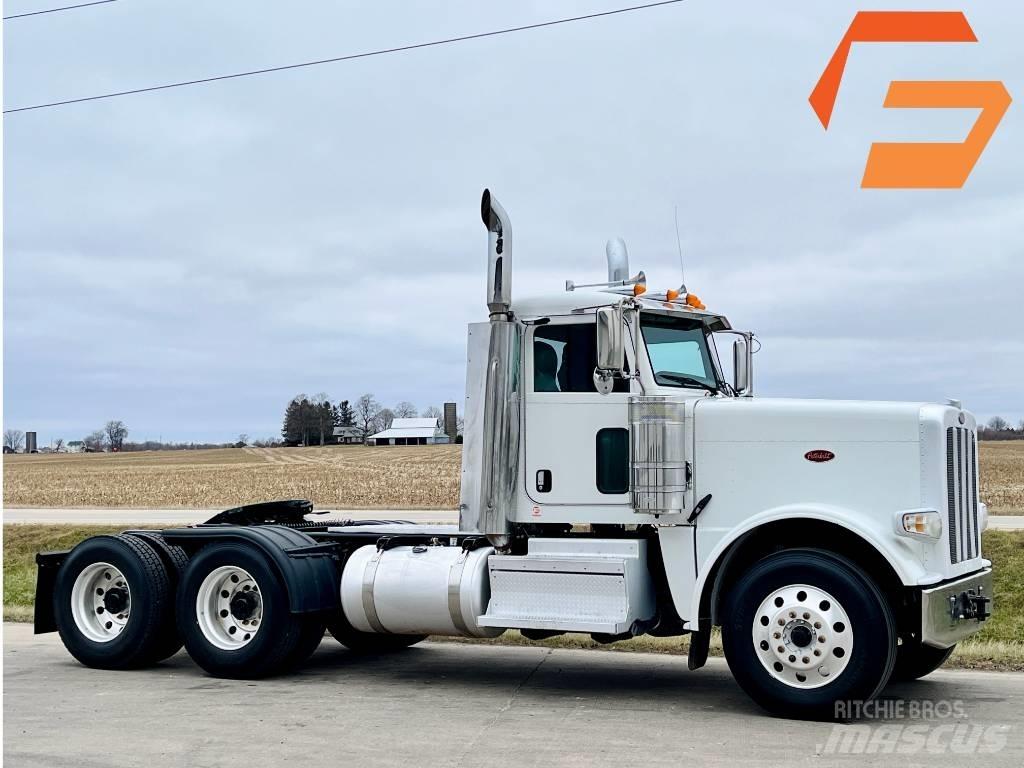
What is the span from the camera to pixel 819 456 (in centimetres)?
870

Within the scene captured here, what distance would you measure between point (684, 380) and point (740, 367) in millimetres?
830

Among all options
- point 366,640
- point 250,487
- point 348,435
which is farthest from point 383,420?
point 366,640

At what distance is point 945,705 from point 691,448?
259cm

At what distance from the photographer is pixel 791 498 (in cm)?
873

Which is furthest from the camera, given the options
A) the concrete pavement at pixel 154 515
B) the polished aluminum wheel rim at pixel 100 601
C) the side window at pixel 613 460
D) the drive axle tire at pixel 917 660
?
the concrete pavement at pixel 154 515

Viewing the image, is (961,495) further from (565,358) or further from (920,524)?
(565,358)

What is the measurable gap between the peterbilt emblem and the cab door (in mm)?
1351

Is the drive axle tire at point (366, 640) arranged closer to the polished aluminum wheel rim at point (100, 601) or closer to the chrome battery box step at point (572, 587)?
the polished aluminum wheel rim at point (100, 601)

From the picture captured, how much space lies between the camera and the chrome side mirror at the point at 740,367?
10.2m

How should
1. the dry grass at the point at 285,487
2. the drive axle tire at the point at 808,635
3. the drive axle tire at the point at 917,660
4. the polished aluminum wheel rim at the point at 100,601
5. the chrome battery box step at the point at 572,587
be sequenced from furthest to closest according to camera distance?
the dry grass at the point at 285,487
the polished aluminum wheel rim at the point at 100,601
the drive axle tire at the point at 917,660
the chrome battery box step at the point at 572,587
the drive axle tire at the point at 808,635

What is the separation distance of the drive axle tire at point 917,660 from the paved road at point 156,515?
55.7 feet

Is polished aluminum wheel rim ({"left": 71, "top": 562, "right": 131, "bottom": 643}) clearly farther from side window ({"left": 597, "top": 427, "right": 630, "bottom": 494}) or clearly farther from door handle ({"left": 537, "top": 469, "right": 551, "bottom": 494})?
side window ({"left": 597, "top": 427, "right": 630, "bottom": 494})

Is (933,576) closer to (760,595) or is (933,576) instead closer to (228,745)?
(760,595)

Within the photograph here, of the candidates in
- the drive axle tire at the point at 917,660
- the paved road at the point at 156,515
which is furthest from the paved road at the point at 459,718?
the paved road at the point at 156,515
